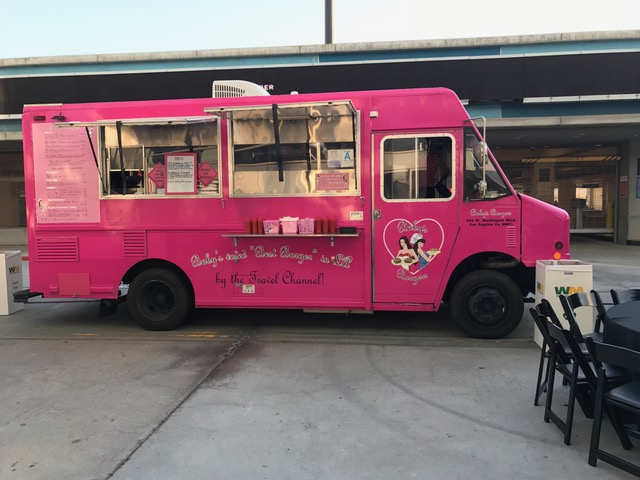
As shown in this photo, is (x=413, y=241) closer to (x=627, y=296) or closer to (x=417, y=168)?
(x=417, y=168)

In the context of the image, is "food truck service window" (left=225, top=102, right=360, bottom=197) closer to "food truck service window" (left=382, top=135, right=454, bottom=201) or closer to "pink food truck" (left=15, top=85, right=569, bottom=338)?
"pink food truck" (left=15, top=85, right=569, bottom=338)

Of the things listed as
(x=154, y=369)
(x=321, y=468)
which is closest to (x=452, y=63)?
(x=154, y=369)

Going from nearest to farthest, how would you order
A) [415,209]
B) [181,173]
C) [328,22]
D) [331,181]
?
[415,209] → [331,181] → [181,173] → [328,22]

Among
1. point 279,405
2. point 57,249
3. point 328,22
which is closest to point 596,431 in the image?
point 279,405

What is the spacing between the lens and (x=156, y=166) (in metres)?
6.18

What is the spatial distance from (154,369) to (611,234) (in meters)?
17.7

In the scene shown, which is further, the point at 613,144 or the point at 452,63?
the point at 613,144

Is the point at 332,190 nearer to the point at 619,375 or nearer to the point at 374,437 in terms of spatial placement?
the point at 374,437

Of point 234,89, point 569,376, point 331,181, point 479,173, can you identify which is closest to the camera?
point 569,376

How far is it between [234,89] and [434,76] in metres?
7.95

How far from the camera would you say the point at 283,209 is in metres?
5.98

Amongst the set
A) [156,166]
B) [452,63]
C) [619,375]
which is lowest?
[619,375]

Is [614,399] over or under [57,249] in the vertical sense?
under

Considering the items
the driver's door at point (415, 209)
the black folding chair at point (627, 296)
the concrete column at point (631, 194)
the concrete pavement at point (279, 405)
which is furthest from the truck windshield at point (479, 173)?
the concrete column at point (631, 194)
